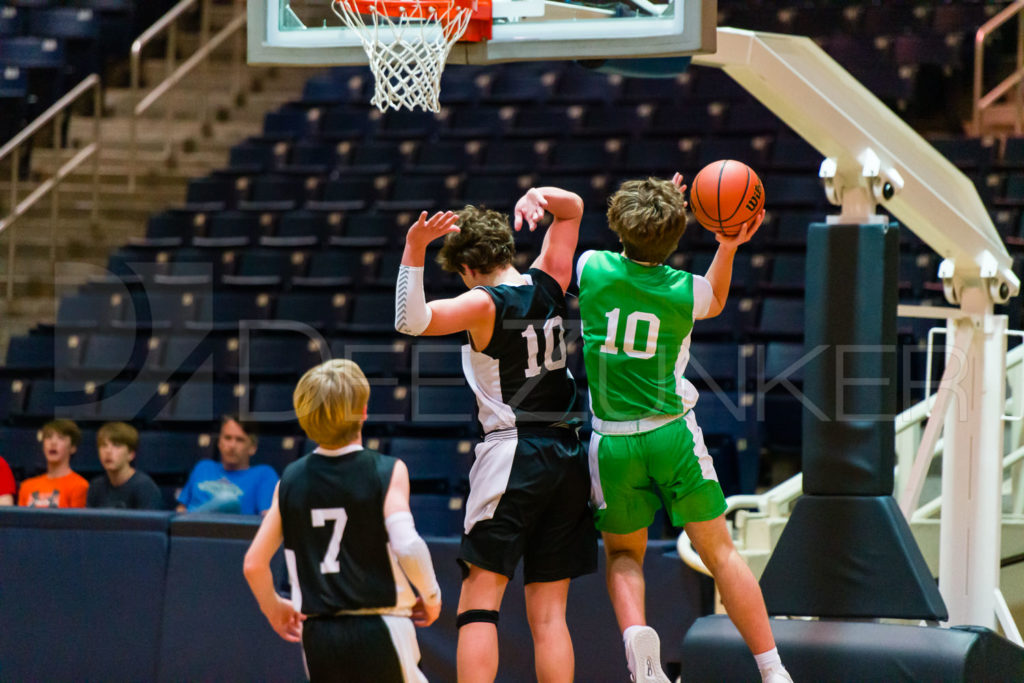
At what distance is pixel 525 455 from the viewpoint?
420 centimetres

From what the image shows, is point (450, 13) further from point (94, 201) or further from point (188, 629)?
point (94, 201)

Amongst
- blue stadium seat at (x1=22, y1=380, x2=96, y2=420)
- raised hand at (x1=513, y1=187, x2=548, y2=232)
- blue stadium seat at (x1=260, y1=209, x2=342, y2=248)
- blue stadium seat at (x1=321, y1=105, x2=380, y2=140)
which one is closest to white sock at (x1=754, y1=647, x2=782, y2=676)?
raised hand at (x1=513, y1=187, x2=548, y2=232)

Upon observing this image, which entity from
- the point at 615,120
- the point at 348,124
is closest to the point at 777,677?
the point at 615,120

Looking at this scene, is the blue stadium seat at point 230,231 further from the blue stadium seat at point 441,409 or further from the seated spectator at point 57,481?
the seated spectator at point 57,481

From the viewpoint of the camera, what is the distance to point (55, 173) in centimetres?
1077

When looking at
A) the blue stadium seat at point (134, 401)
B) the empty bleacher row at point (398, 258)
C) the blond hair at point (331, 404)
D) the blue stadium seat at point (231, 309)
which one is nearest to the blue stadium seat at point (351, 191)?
the empty bleacher row at point (398, 258)

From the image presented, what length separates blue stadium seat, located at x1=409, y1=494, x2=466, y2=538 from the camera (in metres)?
7.51

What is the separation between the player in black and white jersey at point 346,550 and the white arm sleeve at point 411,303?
401 mm

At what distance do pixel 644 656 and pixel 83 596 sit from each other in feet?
11.2

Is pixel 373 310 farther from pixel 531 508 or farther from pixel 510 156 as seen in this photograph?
pixel 531 508

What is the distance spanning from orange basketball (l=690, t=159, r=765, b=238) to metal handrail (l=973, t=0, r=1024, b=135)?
262 inches

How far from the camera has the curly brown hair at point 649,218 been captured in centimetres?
421

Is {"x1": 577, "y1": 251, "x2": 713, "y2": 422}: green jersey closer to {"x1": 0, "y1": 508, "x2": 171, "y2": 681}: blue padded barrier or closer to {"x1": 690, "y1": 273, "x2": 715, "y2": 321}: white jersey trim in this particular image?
{"x1": 690, "y1": 273, "x2": 715, "y2": 321}: white jersey trim

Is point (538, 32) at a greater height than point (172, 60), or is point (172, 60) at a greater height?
point (172, 60)
